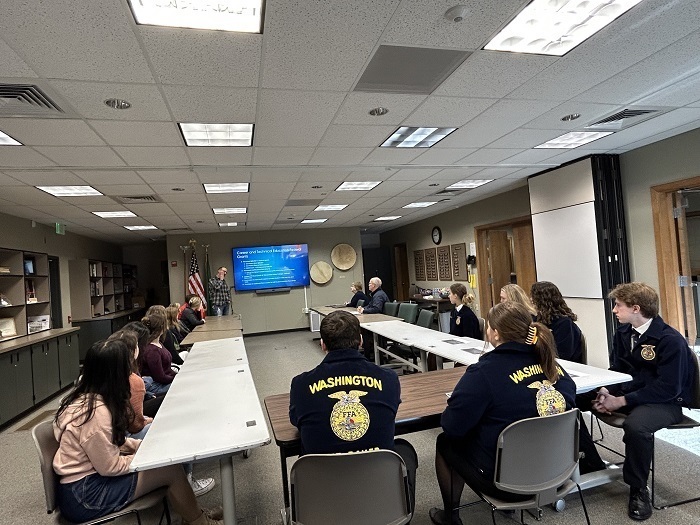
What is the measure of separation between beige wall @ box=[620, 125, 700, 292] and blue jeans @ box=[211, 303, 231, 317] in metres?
6.80

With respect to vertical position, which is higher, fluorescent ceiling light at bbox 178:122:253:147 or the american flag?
fluorescent ceiling light at bbox 178:122:253:147

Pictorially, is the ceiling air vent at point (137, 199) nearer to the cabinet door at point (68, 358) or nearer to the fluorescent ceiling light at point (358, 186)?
the cabinet door at point (68, 358)

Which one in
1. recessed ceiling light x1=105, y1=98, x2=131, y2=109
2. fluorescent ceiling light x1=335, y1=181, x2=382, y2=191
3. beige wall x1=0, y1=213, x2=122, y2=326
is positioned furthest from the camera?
beige wall x1=0, y1=213, x2=122, y2=326

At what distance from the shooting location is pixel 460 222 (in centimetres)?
876

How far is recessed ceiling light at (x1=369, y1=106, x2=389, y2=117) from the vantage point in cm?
310

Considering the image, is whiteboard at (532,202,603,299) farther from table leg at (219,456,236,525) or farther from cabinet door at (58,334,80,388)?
cabinet door at (58,334,80,388)

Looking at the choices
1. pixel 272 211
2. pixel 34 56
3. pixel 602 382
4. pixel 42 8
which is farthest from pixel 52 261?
pixel 602 382

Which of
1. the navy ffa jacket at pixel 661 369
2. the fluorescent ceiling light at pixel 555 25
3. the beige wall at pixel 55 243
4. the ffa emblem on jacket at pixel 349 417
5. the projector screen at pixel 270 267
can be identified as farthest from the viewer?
the projector screen at pixel 270 267

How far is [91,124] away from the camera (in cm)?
300

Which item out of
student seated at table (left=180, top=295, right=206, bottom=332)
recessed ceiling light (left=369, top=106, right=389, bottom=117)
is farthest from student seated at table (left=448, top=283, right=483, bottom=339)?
student seated at table (left=180, top=295, right=206, bottom=332)

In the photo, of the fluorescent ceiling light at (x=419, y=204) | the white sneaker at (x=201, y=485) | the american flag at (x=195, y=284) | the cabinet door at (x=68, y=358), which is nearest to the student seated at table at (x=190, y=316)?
the cabinet door at (x=68, y=358)

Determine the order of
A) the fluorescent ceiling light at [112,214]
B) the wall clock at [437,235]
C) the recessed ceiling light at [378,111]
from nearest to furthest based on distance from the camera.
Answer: the recessed ceiling light at [378,111], the fluorescent ceiling light at [112,214], the wall clock at [437,235]

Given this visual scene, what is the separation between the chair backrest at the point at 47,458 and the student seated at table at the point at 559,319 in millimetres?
3016

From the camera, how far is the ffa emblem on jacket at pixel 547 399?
1715 mm
